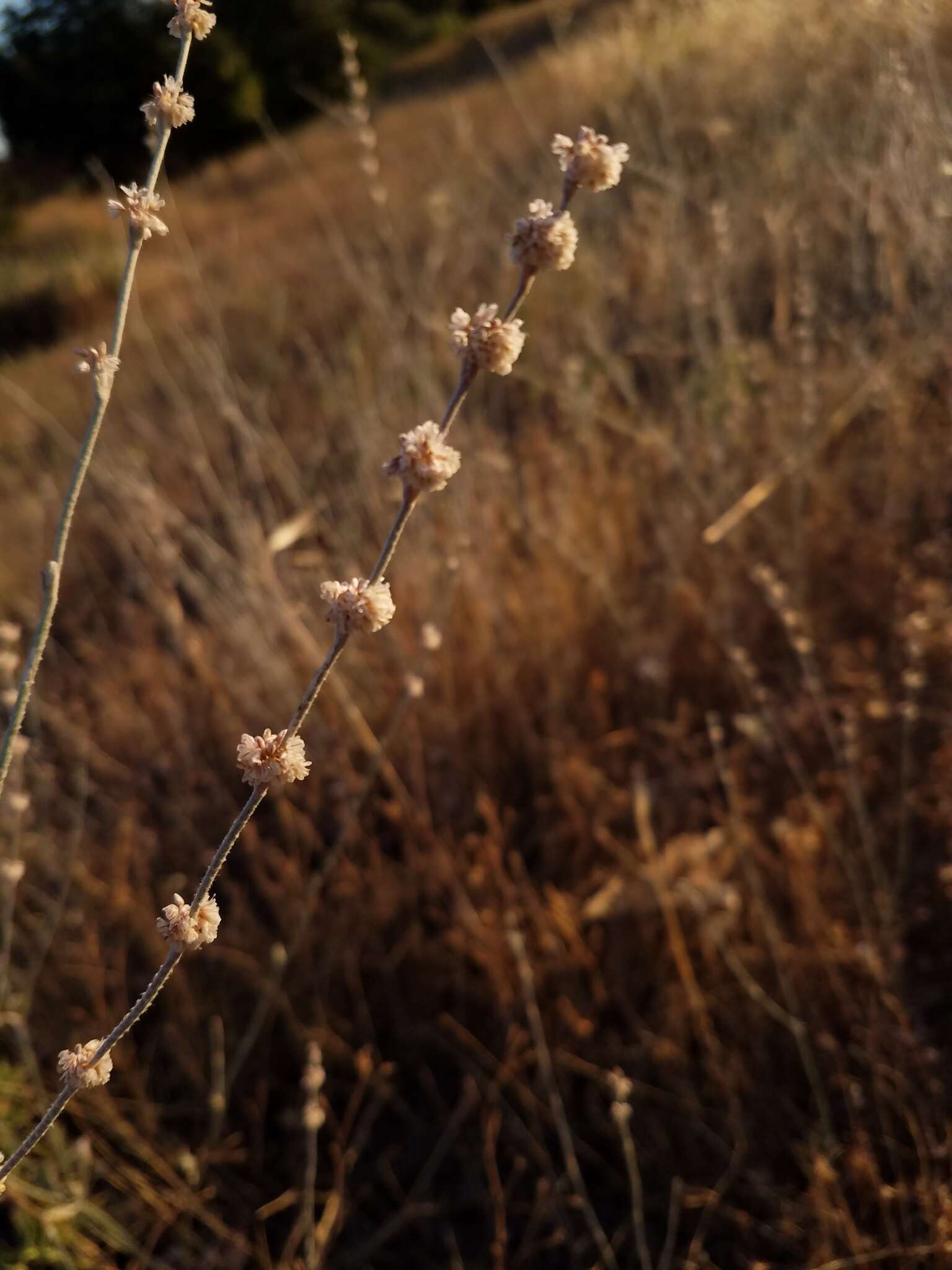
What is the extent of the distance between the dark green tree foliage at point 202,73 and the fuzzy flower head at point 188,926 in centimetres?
796

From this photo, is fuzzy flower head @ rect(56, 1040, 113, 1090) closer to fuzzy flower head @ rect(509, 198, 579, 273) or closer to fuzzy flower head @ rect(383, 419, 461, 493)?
fuzzy flower head @ rect(383, 419, 461, 493)

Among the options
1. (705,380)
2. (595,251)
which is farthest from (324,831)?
(595,251)

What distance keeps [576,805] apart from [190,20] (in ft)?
4.73

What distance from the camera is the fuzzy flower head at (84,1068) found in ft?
1.91

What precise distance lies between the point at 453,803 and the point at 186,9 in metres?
1.58

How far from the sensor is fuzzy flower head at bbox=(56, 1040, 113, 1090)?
0.58 meters

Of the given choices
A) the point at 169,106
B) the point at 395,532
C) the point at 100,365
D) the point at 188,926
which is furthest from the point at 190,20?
the point at 188,926

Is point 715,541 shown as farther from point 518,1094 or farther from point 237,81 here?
point 237,81

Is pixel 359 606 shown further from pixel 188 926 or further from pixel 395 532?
pixel 188 926

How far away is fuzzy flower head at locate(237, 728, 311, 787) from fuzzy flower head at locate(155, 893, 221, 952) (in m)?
0.08

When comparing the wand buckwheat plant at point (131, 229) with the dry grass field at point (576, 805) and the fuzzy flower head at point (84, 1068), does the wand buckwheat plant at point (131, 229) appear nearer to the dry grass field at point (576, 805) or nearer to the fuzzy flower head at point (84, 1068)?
the fuzzy flower head at point (84, 1068)

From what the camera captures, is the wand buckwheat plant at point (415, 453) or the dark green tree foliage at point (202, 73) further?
the dark green tree foliage at point (202, 73)

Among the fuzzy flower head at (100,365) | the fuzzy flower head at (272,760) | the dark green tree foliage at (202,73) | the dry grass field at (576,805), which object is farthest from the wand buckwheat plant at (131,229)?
the dark green tree foliage at (202,73)

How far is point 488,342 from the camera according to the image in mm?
536
